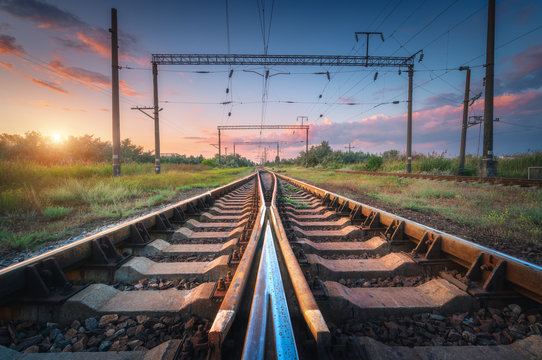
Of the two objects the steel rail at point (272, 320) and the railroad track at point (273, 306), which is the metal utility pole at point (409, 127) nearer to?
the railroad track at point (273, 306)

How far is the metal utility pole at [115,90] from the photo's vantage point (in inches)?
427

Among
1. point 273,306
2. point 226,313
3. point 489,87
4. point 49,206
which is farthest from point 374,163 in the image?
point 226,313

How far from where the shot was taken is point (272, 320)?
48.9 inches

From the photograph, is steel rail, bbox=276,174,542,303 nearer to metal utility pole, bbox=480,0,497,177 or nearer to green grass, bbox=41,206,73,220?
green grass, bbox=41,206,73,220

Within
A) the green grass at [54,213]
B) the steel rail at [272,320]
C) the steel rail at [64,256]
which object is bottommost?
the green grass at [54,213]

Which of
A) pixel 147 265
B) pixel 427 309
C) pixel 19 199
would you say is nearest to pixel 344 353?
pixel 427 309

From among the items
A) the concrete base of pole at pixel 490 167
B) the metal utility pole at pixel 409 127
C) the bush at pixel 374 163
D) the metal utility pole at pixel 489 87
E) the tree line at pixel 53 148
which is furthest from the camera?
the tree line at pixel 53 148

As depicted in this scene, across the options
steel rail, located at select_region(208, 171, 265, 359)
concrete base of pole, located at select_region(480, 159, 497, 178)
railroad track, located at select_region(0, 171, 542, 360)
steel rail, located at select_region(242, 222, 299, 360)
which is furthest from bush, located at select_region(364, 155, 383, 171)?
steel rail, located at select_region(208, 171, 265, 359)

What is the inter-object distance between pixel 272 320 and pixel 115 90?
13.3 m

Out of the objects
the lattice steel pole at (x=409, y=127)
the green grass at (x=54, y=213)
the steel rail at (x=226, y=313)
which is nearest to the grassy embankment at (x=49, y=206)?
the green grass at (x=54, y=213)

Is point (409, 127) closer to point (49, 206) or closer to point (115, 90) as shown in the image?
point (115, 90)

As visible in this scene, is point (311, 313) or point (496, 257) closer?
point (311, 313)

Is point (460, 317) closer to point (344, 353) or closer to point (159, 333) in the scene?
point (344, 353)

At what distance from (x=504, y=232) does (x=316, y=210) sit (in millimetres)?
2820
